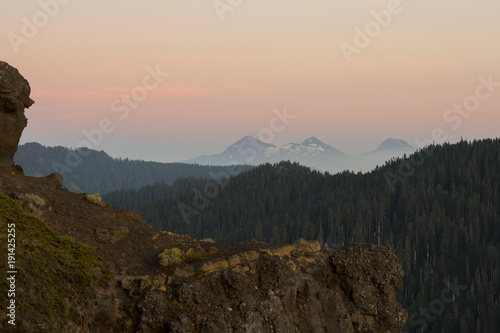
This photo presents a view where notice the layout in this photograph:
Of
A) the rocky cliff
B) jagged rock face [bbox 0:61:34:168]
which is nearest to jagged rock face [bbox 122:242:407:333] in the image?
the rocky cliff

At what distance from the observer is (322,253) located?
2652cm

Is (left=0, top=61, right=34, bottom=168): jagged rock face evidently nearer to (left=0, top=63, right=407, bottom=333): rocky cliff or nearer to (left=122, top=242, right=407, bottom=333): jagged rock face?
(left=0, top=63, right=407, bottom=333): rocky cliff

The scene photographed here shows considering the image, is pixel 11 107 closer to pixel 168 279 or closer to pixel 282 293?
pixel 168 279

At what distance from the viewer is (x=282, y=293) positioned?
76.2 ft

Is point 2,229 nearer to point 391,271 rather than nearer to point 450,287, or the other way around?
point 391,271

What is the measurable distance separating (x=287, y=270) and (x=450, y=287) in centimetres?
15791

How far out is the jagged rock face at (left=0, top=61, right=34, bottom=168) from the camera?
28781 mm

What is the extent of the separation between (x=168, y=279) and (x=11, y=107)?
14952 mm

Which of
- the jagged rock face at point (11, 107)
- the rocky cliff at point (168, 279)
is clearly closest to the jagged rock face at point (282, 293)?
the rocky cliff at point (168, 279)

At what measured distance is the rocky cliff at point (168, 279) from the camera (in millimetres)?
21156

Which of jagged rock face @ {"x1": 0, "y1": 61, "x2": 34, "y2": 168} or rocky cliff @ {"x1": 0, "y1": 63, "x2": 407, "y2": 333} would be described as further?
jagged rock face @ {"x1": 0, "y1": 61, "x2": 34, "y2": 168}

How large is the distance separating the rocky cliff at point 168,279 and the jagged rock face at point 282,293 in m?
0.05

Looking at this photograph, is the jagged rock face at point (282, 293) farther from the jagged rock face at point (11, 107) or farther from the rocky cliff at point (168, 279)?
the jagged rock face at point (11, 107)

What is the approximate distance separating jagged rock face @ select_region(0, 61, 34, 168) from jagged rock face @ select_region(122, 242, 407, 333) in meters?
13.5
